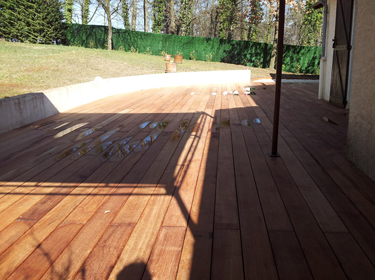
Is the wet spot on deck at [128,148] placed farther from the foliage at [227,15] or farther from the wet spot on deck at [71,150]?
the foliage at [227,15]

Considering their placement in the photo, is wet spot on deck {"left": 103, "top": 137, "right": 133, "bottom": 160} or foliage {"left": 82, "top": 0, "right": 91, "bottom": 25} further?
foliage {"left": 82, "top": 0, "right": 91, "bottom": 25}

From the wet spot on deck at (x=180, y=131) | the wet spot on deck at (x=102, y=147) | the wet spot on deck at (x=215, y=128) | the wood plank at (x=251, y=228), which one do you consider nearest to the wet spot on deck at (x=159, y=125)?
the wet spot on deck at (x=180, y=131)

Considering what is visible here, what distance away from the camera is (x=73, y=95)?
668 centimetres

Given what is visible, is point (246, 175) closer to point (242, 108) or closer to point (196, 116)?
point (196, 116)

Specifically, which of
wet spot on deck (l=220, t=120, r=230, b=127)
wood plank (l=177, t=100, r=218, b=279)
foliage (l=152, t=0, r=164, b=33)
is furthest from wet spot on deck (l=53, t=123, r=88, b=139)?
foliage (l=152, t=0, r=164, b=33)

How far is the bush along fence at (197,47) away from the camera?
21234 millimetres

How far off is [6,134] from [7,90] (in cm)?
496

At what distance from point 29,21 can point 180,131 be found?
67.5ft

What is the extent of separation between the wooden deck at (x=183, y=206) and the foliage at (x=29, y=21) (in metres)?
19.4

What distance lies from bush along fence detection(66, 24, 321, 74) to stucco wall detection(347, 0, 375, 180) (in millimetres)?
19216

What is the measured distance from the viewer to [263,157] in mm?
3320

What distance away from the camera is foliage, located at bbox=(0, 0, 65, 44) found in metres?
20.9

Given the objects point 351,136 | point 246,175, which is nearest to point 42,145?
point 246,175

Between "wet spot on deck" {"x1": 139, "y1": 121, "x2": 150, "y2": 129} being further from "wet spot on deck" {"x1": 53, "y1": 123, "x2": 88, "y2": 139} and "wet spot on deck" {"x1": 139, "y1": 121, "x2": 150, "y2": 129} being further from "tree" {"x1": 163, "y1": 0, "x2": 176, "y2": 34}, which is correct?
"tree" {"x1": 163, "y1": 0, "x2": 176, "y2": 34}
